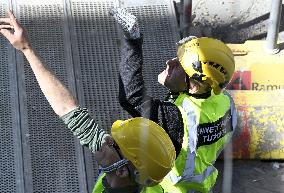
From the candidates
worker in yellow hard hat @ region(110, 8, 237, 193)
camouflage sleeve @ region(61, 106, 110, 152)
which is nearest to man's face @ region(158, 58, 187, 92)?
worker in yellow hard hat @ region(110, 8, 237, 193)

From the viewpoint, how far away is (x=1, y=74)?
6.57 meters

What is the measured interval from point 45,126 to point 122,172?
288 centimetres

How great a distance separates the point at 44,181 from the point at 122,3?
2172 millimetres

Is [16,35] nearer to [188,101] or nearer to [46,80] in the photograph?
[46,80]

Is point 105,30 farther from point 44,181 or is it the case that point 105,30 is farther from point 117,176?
point 117,176

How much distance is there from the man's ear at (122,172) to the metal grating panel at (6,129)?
8.33ft

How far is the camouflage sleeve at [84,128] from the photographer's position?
3820 millimetres

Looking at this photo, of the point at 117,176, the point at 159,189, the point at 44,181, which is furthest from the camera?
the point at 44,181

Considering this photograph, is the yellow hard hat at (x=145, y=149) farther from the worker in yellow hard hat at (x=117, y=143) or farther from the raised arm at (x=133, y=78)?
the raised arm at (x=133, y=78)

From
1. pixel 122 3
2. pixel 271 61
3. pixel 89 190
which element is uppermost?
pixel 122 3

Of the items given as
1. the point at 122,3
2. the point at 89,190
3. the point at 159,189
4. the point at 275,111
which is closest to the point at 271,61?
the point at 275,111

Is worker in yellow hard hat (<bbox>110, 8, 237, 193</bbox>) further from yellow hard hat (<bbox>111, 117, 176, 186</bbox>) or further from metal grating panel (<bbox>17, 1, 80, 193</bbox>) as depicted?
metal grating panel (<bbox>17, 1, 80, 193</bbox>)

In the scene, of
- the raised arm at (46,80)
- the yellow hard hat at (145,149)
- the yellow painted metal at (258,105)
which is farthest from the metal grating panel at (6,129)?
the yellow hard hat at (145,149)

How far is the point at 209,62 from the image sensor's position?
14.6ft
